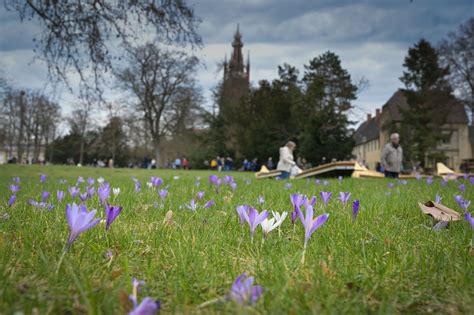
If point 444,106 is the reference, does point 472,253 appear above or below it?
below

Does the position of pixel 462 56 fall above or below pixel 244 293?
above

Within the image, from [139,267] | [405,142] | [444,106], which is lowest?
[139,267]

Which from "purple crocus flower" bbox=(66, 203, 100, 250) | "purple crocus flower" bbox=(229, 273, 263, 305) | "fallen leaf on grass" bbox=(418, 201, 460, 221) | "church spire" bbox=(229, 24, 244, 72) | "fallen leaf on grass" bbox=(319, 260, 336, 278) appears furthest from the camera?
"church spire" bbox=(229, 24, 244, 72)

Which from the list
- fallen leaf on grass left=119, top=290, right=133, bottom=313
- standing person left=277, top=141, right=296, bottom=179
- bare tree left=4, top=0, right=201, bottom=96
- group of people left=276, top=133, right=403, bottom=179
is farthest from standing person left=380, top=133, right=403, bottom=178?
fallen leaf on grass left=119, top=290, right=133, bottom=313

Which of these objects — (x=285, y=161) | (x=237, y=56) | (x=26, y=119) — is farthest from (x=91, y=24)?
(x=237, y=56)

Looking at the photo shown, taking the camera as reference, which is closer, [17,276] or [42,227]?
[17,276]

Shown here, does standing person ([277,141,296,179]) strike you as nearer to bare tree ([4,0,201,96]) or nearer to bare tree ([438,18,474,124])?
bare tree ([4,0,201,96])

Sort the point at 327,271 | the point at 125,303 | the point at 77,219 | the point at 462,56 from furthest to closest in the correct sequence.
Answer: the point at 462,56
the point at 327,271
the point at 77,219
the point at 125,303

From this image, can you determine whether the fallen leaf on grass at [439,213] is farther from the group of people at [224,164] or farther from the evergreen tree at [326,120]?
the group of people at [224,164]

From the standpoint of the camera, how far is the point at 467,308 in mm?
931

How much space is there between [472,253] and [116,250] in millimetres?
1476

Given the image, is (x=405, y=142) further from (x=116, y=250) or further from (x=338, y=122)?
(x=116, y=250)

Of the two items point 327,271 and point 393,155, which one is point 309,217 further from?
point 393,155

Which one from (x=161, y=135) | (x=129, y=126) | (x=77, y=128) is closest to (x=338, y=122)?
(x=161, y=135)
